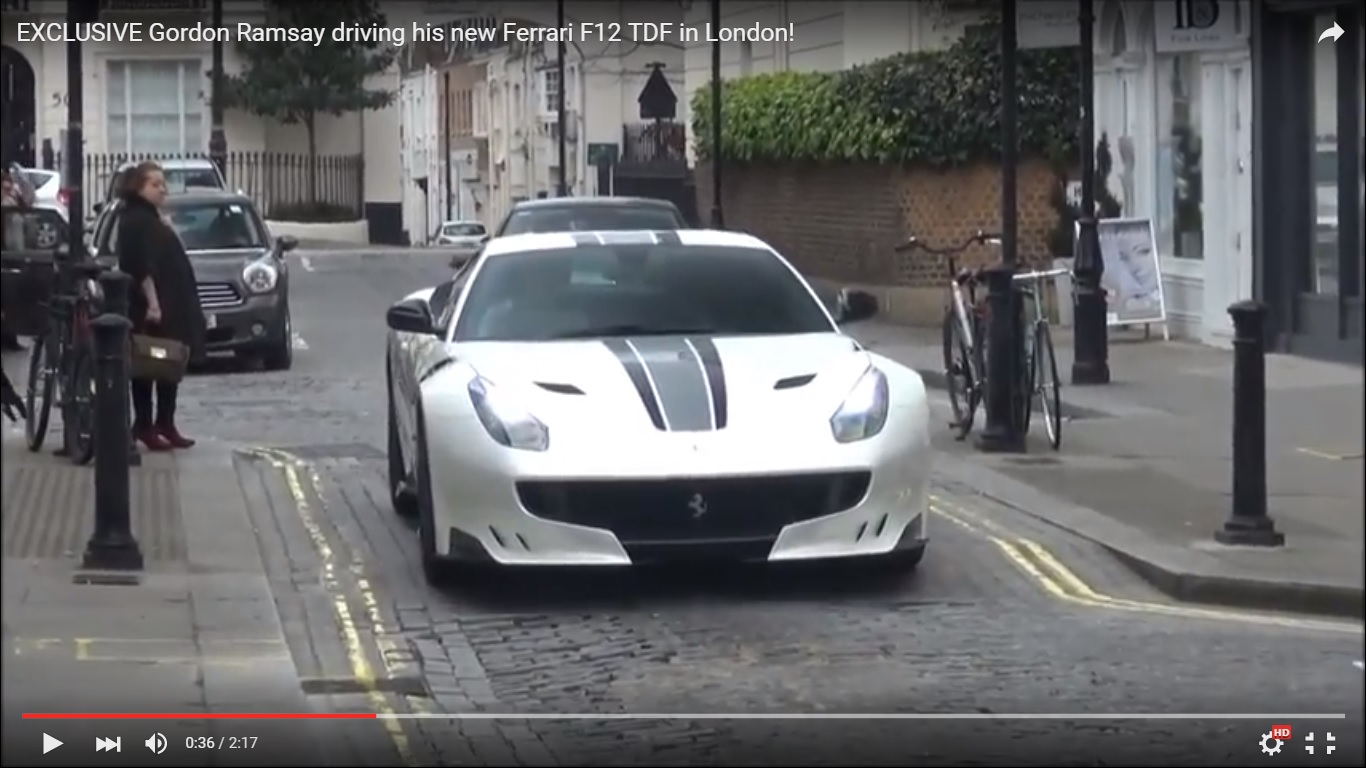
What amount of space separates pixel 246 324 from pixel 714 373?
1066 centimetres

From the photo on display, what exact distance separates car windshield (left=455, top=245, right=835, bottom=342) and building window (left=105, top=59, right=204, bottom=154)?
1828 centimetres

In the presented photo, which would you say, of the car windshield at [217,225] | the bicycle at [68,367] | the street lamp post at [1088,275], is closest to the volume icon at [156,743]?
the bicycle at [68,367]

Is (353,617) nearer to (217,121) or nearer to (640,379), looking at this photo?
(640,379)

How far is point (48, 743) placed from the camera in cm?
594

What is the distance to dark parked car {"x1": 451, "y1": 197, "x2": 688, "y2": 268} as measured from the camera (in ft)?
60.2

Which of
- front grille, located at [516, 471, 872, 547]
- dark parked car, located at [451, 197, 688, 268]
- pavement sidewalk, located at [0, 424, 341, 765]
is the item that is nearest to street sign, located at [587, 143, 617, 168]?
dark parked car, located at [451, 197, 688, 268]

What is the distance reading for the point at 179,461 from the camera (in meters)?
13.0

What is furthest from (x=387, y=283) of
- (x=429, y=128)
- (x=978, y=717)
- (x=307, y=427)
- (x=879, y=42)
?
(x=978, y=717)

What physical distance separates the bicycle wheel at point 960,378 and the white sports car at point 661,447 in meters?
4.32

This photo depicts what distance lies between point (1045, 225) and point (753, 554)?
1654cm

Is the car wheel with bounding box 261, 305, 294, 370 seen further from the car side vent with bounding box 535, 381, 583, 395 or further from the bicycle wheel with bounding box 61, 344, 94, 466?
the car side vent with bounding box 535, 381, 583, 395

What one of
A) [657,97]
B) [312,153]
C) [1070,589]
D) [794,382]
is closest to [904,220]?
[657,97]

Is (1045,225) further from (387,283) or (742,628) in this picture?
(742,628)

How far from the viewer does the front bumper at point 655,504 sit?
8.68 meters
